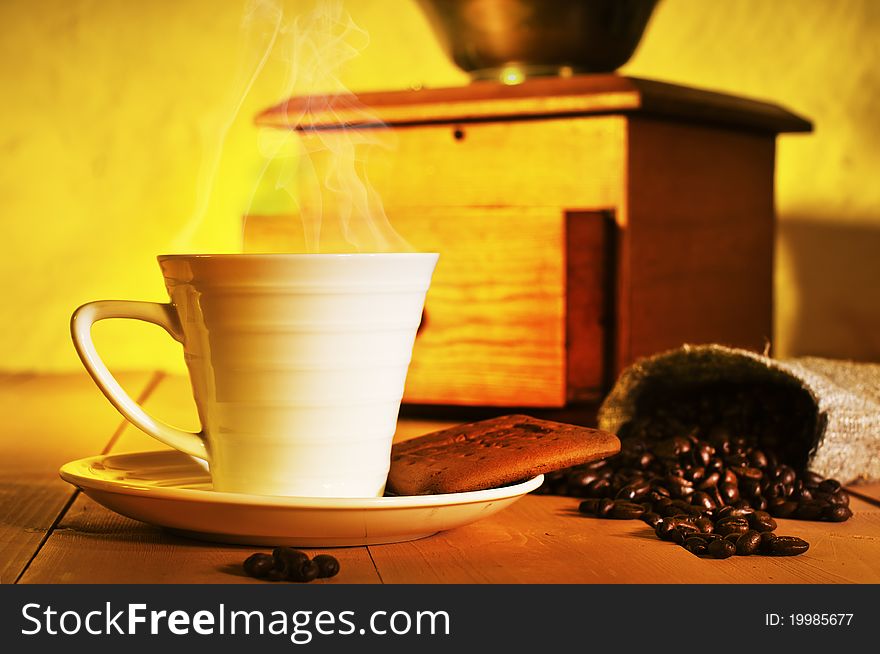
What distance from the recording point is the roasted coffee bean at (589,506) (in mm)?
838

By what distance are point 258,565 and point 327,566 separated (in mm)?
40

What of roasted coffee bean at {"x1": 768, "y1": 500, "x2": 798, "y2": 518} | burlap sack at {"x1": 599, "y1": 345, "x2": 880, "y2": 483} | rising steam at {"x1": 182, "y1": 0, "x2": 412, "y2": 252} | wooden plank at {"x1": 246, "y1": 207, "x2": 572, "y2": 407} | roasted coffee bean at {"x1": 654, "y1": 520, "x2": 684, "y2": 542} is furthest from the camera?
rising steam at {"x1": 182, "y1": 0, "x2": 412, "y2": 252}

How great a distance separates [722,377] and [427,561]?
525 millimetres

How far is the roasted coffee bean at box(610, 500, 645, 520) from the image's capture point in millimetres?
827

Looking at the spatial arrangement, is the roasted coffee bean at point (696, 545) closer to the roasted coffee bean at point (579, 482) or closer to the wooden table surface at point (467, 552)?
the wooden table surface at point (467, 552)

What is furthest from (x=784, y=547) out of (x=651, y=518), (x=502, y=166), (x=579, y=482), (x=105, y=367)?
(x=502, y=166)

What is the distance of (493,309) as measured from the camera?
1300 mm

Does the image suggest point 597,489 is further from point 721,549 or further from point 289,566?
point 289,566

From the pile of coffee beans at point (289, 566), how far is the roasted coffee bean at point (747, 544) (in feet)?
0.88

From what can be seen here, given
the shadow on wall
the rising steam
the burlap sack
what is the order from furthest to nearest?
the shadow on wall → the rising steam → the burlap sack

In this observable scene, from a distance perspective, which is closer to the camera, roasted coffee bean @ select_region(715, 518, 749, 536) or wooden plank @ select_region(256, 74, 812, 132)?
roasted coffee bean @ select_region(715, 518, 749, 536)

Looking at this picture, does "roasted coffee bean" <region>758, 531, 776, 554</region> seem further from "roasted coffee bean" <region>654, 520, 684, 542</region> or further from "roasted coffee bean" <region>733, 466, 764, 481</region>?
"roasted coffee bean" <region>733, 466, 764, 481</region>

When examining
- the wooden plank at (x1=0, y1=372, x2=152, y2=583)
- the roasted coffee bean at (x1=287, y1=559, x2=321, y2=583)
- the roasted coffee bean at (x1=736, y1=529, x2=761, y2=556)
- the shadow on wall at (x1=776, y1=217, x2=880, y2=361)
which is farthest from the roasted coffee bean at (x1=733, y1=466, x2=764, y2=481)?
the shadow on wall at (x1=776, y1=217, x2=880, y2=361)

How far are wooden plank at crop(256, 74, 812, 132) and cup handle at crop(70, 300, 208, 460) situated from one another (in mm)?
703
